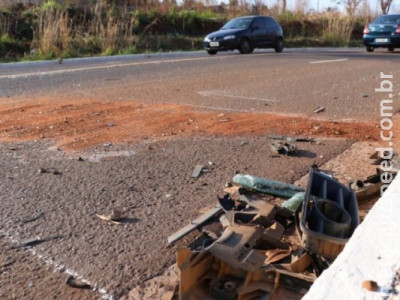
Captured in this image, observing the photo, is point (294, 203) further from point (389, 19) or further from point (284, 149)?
point (389, 19)

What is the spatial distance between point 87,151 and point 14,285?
247cm

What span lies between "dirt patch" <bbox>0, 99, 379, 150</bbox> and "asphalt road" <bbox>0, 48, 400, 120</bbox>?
1.96ft

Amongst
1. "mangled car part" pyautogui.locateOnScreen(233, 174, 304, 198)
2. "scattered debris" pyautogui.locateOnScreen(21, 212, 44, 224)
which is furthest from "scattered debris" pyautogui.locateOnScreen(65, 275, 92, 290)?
"mangled car part" pyautogui.locateOnScreen(233, 174, 304, 198)

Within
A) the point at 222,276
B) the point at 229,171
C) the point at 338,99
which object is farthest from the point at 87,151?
the point at 338,99

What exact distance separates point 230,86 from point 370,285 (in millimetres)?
8009

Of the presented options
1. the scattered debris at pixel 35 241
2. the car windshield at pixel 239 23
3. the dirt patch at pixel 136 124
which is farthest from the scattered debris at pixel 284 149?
the car windshield at pixel 239 23

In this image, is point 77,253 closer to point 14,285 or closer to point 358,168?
point 14,285

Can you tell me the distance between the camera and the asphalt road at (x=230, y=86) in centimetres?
754

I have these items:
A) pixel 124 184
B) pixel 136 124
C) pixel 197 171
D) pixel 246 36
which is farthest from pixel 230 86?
pixel 246 36

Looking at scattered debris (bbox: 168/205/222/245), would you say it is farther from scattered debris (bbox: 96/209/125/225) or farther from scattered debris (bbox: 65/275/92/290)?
scattered debris (bbox: 65/275/92/290)

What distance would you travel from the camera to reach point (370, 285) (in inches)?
63.4

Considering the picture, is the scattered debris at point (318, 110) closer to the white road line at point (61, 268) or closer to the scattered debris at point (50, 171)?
the scattered debris at point (50, 171)

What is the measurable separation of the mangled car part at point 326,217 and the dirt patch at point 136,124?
2.58m

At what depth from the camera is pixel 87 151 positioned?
484 centimetres
